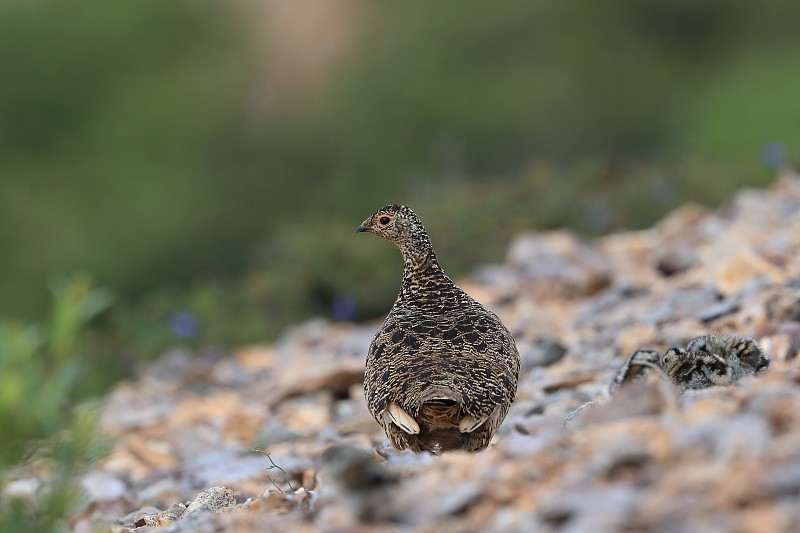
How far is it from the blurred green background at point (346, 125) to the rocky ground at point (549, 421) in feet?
8.82

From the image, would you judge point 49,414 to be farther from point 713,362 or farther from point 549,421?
point 549,421

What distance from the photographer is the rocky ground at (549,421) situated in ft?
8.75

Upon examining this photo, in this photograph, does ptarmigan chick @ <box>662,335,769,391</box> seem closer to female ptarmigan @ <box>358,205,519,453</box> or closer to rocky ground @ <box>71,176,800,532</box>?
rocky ground @ <box>71,176,800,532</box>

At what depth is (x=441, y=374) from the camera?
4434 millimetres

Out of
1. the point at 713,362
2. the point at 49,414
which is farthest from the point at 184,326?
the point at 49,414

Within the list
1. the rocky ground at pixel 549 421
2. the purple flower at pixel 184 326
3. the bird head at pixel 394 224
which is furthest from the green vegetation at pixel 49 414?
the purple flower at pixel 184 326

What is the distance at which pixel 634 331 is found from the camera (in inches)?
Answer: 254

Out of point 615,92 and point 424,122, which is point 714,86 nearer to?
point 615,92

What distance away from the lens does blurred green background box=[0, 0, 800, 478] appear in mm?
13008

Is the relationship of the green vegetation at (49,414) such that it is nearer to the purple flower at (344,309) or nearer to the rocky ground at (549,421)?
the rocky ground at (549,421)

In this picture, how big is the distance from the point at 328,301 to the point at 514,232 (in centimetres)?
186

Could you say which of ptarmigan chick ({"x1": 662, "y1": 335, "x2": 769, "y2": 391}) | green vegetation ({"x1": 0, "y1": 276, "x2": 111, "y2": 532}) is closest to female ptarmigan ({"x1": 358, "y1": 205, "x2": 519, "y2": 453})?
ptarmigan chick ({"x1": 662, "y1": 335, "x2": 769, "y2": 391})

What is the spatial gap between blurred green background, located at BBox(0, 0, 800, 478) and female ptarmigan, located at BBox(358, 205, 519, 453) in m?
6.89

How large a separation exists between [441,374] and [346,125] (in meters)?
10.4
